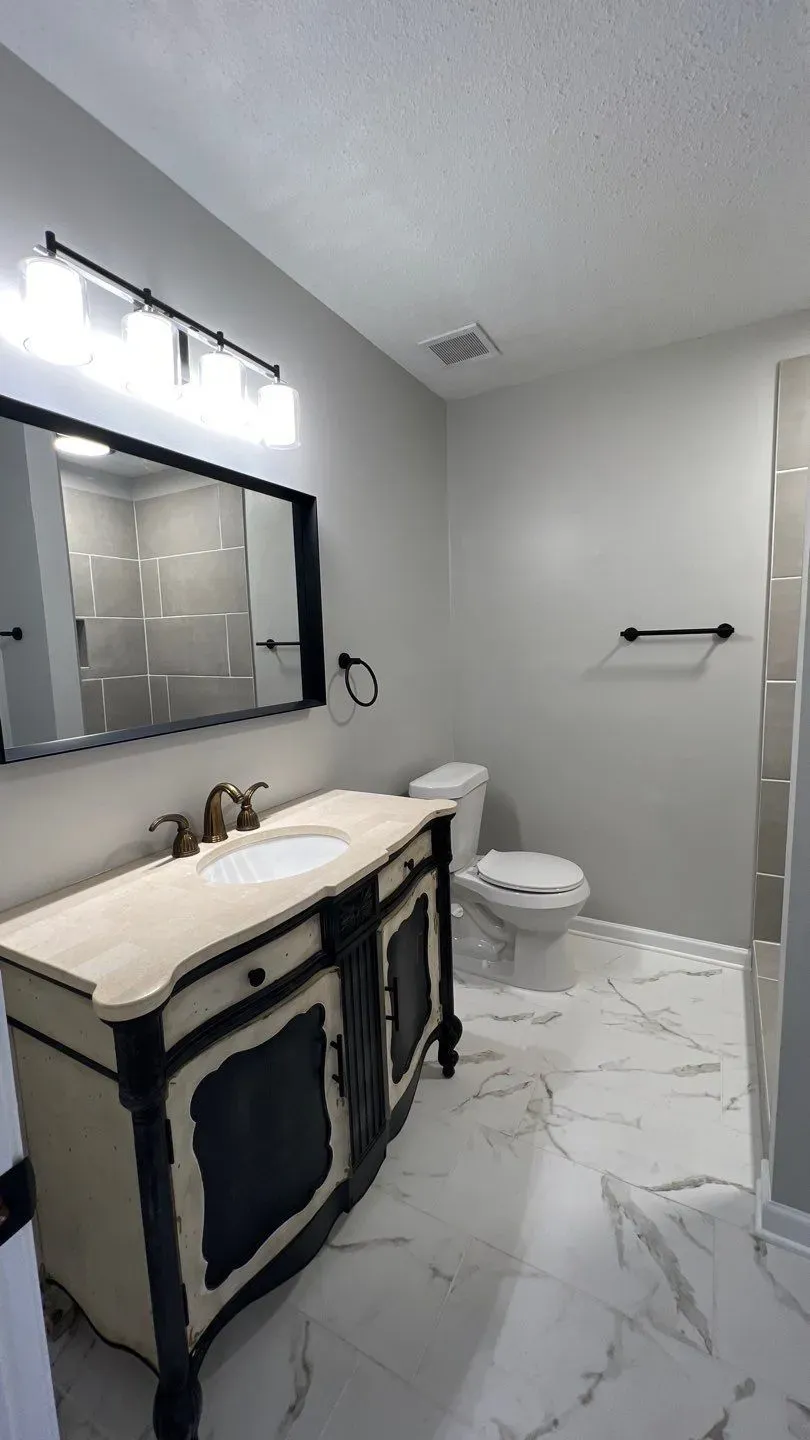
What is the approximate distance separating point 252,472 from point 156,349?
0.40 m

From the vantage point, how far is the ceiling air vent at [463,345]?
2.11 metres

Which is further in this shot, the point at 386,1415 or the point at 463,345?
the point at 463,345

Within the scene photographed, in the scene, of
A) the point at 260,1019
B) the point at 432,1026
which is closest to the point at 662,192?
the point at 260,1019

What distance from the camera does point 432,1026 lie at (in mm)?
1747

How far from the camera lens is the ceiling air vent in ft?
6.92

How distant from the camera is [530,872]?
7.48ft

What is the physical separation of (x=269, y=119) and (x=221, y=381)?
50 centimetres

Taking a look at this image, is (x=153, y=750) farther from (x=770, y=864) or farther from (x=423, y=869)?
(x=770, y=864)

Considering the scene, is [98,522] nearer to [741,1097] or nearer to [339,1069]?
[339,1069]

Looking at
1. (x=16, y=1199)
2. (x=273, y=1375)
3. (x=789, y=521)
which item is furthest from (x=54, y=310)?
(x=789, y=521)

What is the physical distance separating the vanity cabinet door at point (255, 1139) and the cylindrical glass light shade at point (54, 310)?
1254mm

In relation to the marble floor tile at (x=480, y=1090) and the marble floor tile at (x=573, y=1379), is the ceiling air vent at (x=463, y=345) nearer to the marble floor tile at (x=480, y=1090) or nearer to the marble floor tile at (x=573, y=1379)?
the marble floor tile at (x=480, y=1090)

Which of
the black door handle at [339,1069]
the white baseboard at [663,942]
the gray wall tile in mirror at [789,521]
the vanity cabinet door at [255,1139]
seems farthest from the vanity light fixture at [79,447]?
the white baseboard at [663,942]

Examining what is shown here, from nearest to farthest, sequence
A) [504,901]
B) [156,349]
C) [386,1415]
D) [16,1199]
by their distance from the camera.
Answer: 1. [16,1199]
2. [386,1415]
3. [156,349]
4. [504,901]
